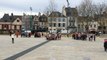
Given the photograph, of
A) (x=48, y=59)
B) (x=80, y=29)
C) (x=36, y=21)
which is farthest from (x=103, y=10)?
(x=48, y=59)

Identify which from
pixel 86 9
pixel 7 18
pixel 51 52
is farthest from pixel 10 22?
pixel 51 52

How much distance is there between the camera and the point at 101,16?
12838 centimetres

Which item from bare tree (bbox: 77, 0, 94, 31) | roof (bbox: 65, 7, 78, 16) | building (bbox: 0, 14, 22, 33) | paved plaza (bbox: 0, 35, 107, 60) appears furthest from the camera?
building (bbox: 0, 14, 22, 33)

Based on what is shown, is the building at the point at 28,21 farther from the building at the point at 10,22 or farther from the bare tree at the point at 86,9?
the bare tree at the point at 86,9

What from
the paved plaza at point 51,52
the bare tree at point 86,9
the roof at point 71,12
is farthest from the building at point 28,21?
the paved plaza at point 51,52

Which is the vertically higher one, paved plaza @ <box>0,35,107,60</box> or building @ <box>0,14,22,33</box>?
building @ <box>0,14,22,33</box>

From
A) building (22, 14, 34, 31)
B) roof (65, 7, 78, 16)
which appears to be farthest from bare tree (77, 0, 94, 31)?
building (22, 14, 34, 31)

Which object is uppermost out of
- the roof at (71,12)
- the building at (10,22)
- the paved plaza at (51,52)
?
the roof at (71,12)

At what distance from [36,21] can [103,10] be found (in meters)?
46.2

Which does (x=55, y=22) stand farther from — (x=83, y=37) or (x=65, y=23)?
(x=83, y=37)

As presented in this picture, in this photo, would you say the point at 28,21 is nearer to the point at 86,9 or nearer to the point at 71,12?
the point at 71,12

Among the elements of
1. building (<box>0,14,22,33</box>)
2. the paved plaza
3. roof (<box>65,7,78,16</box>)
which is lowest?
the paved plaza

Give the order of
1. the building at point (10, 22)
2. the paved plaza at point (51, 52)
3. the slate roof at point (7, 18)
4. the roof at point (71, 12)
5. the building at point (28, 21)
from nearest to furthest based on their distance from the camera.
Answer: the paved plaza at point (51, 52), the roof at point (71, 12), the building at point (28, 21), the building at point (10, 22), the slate roof at point (7, 18)

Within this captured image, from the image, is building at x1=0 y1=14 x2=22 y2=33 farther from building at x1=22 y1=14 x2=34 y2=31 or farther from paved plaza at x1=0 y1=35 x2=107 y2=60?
paved plaza at x1=0 y1=35 x2=107 y2=60
